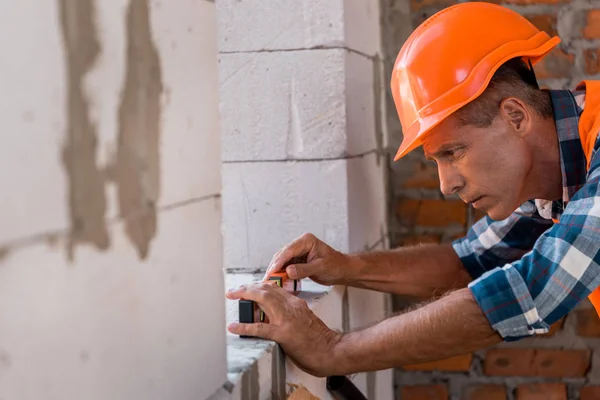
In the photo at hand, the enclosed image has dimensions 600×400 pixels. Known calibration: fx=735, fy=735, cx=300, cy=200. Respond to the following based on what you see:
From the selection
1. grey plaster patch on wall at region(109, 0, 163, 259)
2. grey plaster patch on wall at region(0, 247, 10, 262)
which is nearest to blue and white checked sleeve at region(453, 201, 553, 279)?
grey plaster patch on wall at region(109, 0, 163, 259)

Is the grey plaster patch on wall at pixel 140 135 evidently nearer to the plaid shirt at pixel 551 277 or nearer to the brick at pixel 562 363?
the plaid shirt at pixel 551 277

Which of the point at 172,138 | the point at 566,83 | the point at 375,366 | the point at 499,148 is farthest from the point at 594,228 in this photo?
the point at 566,83

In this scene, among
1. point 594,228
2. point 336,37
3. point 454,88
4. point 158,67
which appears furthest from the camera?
point 336,37

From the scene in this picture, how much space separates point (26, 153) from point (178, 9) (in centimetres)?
38

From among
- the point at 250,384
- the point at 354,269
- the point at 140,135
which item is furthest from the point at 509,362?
the point at 140,135

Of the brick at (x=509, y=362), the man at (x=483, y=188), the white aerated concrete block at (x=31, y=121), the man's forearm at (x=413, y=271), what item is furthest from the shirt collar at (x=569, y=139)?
the white aerated concrete block at (x=31, y=121)

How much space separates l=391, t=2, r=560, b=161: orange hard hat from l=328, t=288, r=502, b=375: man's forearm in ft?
1.14

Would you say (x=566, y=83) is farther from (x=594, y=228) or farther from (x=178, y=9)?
(x=178, y=9)

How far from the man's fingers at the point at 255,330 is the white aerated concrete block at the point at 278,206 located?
0.61 metres

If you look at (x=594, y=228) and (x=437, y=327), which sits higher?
(x=594, y=228)

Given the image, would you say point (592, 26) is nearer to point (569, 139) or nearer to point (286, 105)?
point (569, 139)

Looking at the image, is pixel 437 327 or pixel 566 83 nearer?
pixel 437 327

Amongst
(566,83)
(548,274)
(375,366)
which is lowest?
(375,366)

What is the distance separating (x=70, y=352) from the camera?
679 millimetres
